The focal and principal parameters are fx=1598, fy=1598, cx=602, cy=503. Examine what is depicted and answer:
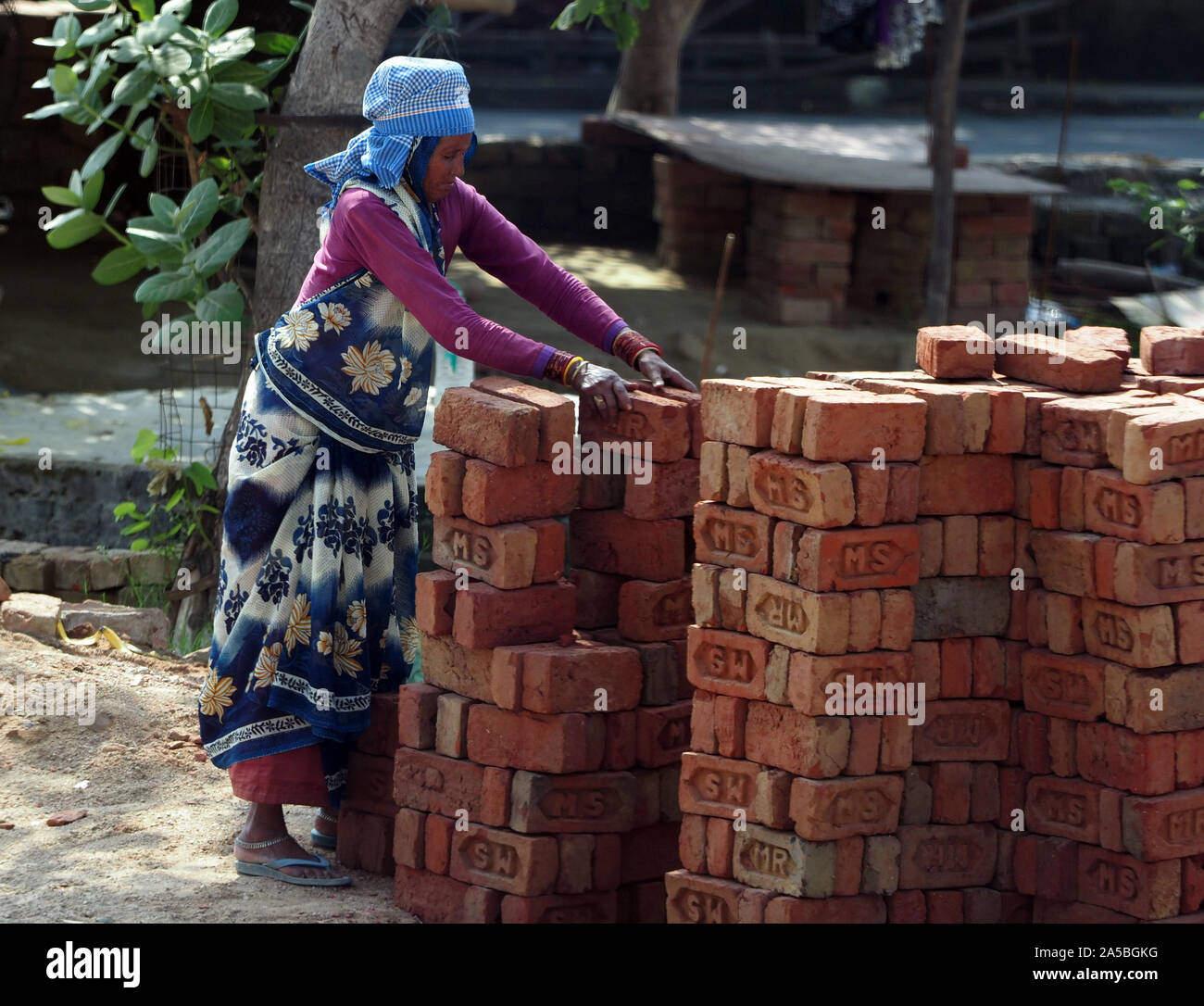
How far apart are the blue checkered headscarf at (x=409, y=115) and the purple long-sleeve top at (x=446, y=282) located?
86mm

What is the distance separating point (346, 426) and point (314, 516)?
0.23m

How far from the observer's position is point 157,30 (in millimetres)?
5195

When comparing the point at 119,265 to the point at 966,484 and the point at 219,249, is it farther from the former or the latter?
the point at 966,484

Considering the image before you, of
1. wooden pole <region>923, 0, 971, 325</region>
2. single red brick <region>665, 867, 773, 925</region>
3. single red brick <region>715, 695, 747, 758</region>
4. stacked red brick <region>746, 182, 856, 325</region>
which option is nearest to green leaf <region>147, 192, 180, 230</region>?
single red brick <region>665, 867, 773, 925</region>

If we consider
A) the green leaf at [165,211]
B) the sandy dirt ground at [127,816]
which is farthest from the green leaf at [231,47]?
the sandy dirt ground at [127,816]

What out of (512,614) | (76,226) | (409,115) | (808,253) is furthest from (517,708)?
(808,253)

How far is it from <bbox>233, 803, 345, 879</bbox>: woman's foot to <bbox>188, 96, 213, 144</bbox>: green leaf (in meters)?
2.53

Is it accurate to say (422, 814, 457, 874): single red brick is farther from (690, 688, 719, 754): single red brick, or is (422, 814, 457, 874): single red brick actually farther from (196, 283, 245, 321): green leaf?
(196, 283, 245, 321): green leaf

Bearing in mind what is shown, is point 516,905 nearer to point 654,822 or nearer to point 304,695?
point 654,822

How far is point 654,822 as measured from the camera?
3781 mm

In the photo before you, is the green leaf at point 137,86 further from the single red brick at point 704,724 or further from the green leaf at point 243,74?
the single red brick at point 704,724

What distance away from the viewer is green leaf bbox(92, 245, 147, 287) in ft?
17.7

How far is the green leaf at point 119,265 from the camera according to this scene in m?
5.39

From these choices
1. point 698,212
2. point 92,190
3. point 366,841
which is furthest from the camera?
point 698,212
